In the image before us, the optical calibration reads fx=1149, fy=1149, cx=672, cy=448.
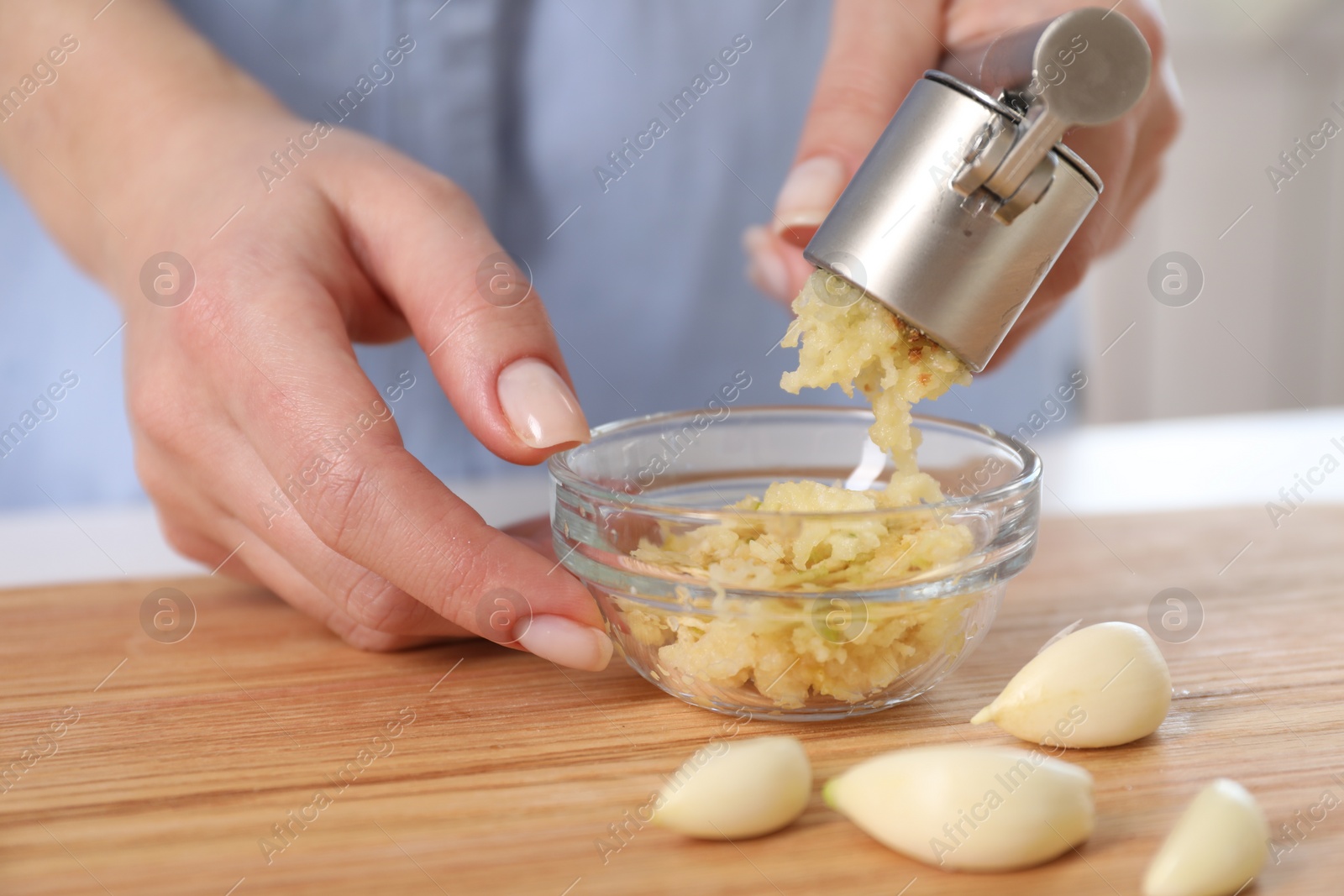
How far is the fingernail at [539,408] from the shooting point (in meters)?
0.95

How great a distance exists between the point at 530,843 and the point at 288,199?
67 cm

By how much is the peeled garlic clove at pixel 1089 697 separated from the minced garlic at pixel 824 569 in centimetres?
7

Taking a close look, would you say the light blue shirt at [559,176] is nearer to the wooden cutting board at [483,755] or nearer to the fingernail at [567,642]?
the wooden cutting board at [483,755]

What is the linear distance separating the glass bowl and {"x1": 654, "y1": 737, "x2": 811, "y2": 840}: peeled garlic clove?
110 millimetres

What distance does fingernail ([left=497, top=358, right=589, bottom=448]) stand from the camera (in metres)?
0.95

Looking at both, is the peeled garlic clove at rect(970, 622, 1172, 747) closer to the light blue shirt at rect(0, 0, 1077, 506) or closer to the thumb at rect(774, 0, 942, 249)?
the thumb at rect(774, 0, 942, 249)

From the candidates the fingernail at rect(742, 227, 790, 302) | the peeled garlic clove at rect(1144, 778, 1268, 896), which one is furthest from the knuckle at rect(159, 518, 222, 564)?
the peeled garlic clove at rect(1144, 778, 1268, 896)

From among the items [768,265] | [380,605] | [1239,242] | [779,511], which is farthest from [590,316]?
[1239,242]

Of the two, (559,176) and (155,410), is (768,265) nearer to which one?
(559,176)

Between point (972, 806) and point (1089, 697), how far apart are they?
20 centimetres

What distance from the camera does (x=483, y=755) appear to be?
880 millimetres

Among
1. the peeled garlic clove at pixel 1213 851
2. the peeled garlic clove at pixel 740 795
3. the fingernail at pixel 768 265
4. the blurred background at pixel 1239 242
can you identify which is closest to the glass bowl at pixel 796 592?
the peeled garlic clove at pixel 740 795

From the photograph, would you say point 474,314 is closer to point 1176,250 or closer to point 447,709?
point 447,709

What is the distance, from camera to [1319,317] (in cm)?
415
